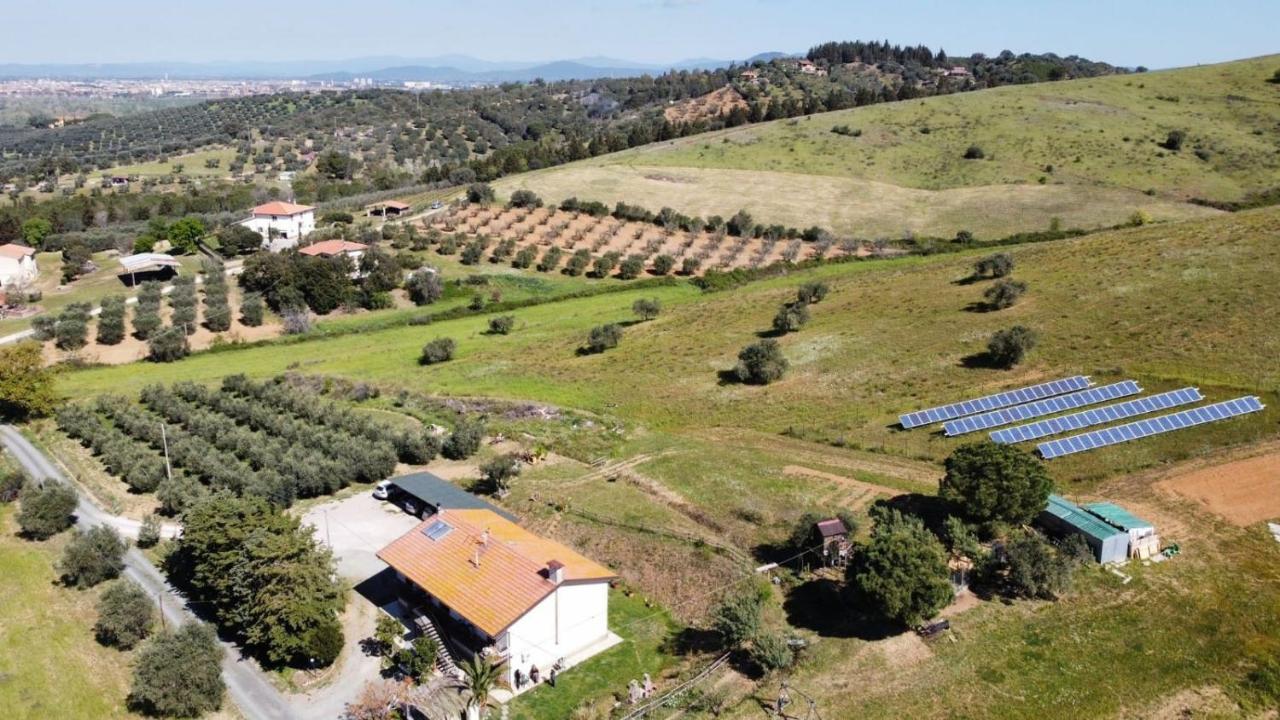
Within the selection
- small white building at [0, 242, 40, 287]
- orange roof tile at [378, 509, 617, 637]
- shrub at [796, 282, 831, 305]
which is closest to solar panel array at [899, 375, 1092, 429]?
orange roof tile at [378, 509, 617, 637]

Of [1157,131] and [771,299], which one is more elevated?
[1157,131]

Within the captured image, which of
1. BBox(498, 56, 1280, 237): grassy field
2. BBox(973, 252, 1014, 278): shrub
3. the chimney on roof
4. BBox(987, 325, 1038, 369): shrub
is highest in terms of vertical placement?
BBox(498, 56, 1280, 237): grassy field

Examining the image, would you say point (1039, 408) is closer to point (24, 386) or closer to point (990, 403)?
point (990, 403)

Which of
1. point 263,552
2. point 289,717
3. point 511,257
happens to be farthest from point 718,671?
point 511,257

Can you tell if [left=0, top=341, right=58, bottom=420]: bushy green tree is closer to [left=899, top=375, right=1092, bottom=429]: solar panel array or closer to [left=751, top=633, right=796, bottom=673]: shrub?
[left=751, top=633, right=796, bottom=673]: shrub

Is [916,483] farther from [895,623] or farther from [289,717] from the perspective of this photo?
[289,717]

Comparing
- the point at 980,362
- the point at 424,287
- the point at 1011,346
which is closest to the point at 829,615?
the point at 1011,346

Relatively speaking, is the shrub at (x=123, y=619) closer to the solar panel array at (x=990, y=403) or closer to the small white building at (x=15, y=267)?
the solar panel array at (x=990, y=403)
